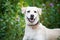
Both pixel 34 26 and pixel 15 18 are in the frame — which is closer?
pixel 34 26

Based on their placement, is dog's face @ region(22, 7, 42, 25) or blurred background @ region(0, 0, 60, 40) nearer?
dog's face @ region(22, 7, 42, 25)

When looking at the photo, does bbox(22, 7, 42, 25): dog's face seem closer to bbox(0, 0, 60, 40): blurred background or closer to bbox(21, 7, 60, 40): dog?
bbox(21, 7, 60, 40): dog

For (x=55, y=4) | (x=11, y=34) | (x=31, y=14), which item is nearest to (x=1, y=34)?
(x=11, y=34)

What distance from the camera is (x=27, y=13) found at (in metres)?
8.09

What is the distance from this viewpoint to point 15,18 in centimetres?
949

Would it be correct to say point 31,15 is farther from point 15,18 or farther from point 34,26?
point 15,18

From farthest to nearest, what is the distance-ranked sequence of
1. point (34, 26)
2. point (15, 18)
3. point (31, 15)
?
point (15, 18), point (34, 26), point (31, 15)

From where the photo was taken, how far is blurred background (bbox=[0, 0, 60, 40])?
914 centimetres

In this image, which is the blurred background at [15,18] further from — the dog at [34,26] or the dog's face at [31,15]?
the dog's face at [31,15]

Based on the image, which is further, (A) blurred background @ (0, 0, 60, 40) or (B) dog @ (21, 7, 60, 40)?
(A) blurred background @ (0, 0, 60, 40)

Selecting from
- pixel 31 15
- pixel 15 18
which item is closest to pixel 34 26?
pixel 31 15

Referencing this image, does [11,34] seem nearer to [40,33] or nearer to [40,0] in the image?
[40,33]

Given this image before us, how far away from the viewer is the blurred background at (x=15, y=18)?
30.0ft

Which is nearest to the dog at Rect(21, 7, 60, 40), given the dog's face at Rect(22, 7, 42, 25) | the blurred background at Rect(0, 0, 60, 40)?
the dog's face at Rect(22, 7, 42, 25)
